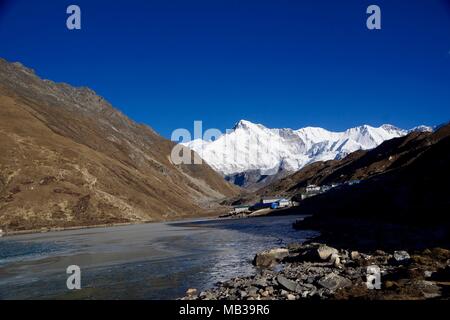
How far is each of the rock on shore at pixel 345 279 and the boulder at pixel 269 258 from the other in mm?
1171

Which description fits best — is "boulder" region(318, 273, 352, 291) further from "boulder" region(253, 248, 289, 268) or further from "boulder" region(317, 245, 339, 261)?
"boulder" region(253, 248, 289, 268)

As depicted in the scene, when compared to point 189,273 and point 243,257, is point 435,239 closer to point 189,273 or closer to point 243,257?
point 243,257

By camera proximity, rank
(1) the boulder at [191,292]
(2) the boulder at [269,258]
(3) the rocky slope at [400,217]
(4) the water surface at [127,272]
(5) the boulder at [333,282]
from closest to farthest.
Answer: (5) the boulder at [333,282] < (1) the boulder at [191,292] < (4) the water surface at [127,272] < (2) the boulder at [269,258] < (3) the rocky slope at [400,217]

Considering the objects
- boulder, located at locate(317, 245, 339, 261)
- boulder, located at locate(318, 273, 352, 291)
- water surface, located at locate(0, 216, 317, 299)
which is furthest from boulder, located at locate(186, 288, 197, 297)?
boulder, located at locate(317, 245, 339, 261)

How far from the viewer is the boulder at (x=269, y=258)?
44531mm

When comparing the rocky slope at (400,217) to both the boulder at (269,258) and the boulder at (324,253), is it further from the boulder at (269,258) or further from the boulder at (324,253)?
the boulder at (269,258)

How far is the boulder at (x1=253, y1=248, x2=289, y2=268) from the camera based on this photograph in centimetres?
4453

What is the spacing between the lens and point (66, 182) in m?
180

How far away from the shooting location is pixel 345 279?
99.0 feet

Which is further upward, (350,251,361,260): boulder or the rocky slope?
the rocky slope

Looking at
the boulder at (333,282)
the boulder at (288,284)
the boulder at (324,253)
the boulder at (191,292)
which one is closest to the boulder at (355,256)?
the boulder at (324,253)

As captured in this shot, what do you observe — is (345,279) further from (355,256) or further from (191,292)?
(355,256)

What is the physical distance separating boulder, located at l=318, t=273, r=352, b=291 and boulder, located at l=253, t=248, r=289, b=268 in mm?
13680

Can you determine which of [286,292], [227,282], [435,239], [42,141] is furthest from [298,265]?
[42,141]
